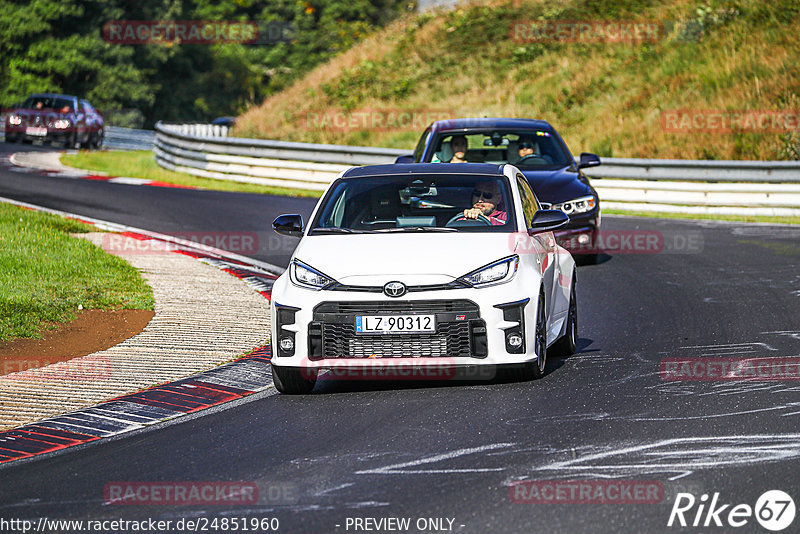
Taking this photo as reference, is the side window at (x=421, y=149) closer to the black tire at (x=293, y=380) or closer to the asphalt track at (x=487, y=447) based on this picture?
the asphalt track at (x=487, y=447)

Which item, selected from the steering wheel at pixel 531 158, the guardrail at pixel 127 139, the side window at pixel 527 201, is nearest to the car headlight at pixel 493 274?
the side window at pixel 527 201

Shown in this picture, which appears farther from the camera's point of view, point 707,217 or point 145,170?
point 145,170

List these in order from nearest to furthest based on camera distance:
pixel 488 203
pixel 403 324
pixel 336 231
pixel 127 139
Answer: pixel 403 324
pixel 336 231
pixel 488 203
pixel 127 139

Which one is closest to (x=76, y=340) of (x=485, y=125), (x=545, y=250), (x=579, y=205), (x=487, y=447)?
(x=545, y=250)

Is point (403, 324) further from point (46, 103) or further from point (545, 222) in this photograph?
point (46, 103)

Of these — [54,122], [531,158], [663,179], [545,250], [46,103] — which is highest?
[545,250]

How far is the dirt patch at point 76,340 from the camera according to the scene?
1003 cm

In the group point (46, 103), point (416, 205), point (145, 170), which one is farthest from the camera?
point (46, 103)

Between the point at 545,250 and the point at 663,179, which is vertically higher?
the point at 545,250

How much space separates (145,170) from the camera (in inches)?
1236

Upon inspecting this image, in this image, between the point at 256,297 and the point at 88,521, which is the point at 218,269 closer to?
the point at 256,297

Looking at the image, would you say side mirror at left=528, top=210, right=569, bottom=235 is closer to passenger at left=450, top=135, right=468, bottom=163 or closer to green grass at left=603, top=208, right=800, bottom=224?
passenger at left=450, top=135, right=468, bottom=163

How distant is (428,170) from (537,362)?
1971 mm

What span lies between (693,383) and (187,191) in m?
17.4
